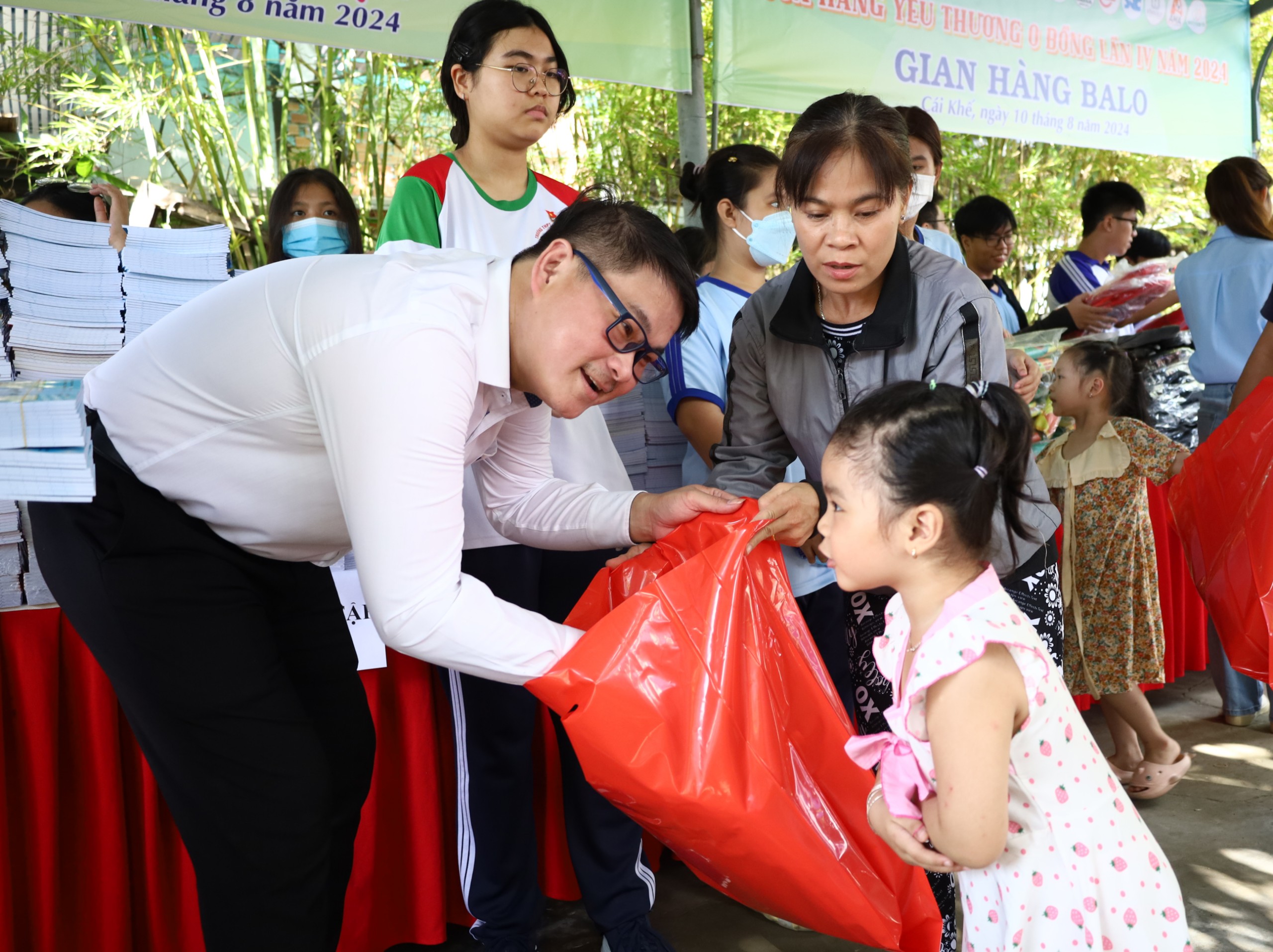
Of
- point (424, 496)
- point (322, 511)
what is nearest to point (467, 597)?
point (424, 496)

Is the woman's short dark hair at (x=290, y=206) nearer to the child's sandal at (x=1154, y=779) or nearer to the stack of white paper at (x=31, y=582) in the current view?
the stack of white paper at (x=31, y=582)

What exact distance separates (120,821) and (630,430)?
121 centimetres

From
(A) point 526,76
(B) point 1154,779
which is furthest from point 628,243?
(B) point 1154,779

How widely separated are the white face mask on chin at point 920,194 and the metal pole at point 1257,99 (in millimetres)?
3218

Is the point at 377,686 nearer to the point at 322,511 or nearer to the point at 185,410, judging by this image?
the point at 322,511

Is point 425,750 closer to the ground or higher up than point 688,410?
closer to the ground

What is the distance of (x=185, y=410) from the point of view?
3.82 ft

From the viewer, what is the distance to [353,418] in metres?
1.05

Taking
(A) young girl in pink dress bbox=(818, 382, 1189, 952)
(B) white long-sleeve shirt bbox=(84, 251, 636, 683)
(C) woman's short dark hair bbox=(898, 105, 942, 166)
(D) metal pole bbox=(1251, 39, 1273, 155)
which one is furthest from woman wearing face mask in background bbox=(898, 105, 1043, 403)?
(D) metal pole bbox=(1251, 39, 1273, 155)

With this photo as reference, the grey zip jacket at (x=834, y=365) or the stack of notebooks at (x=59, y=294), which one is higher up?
the stack of notebooks at (x=59, y=294)

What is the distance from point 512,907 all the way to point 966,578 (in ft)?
3.73

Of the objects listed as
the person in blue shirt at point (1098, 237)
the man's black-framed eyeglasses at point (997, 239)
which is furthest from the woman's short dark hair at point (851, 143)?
the person in blue shirt at point (1098, 237)

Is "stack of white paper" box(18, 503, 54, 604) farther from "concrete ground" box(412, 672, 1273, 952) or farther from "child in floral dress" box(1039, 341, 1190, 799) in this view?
"child in floral dress" box(1039, 341, 1190, 799)

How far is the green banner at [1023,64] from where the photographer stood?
3.25 metres
